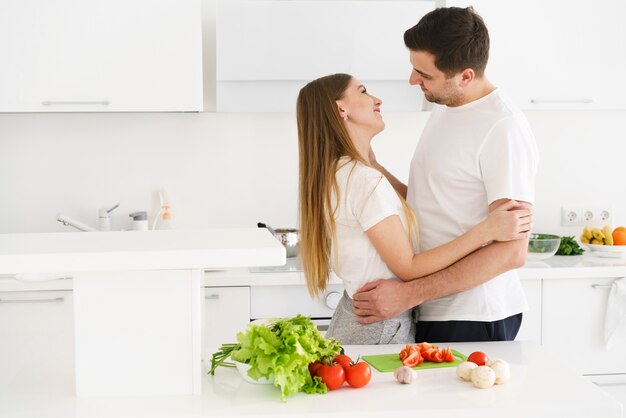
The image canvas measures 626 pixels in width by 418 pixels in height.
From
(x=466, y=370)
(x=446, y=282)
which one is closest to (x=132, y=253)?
(x=466, y=370)

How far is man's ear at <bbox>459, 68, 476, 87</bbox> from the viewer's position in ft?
6.84

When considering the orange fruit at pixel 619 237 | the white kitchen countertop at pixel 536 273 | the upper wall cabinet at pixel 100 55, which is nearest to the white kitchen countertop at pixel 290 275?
the white kitchen countertop at pixel 536 273

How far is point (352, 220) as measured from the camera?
1.96m

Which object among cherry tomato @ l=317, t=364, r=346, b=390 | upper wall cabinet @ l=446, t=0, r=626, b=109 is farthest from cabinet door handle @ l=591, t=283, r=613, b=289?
cherry tomato @ l=317, t=364, r=346, b=390

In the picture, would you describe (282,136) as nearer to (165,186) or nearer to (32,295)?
(165,186)

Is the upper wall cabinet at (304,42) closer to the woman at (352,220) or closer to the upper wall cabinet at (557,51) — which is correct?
the upper wall cabinet at (557,51)

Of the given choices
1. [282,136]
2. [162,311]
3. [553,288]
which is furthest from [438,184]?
[282,136]

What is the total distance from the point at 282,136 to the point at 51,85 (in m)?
Result: 1.01

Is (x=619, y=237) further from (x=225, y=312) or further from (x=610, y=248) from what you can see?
(x=225, y=312)

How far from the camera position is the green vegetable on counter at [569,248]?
129 inches

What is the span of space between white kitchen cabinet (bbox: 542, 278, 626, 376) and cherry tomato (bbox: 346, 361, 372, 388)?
165 cm

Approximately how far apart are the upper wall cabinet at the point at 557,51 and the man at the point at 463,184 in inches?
41.9

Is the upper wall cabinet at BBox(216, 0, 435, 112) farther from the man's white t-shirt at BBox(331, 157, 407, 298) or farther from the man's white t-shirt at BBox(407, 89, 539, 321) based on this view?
the man's white t-shirt at BBox(331, 157, 407, 298)

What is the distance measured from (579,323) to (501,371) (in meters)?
1.59
